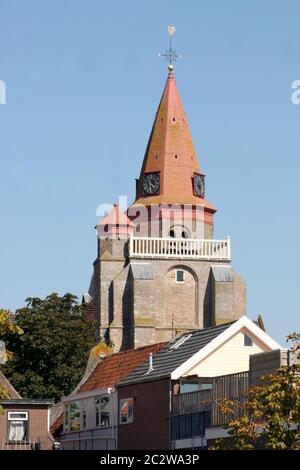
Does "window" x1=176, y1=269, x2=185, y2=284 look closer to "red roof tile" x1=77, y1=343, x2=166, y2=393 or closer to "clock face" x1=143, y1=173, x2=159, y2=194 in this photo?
"clock face" x1=143, y1=173, x2=159, y2=194

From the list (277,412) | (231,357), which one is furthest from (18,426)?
(277,412)

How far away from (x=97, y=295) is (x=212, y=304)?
28.9 feet

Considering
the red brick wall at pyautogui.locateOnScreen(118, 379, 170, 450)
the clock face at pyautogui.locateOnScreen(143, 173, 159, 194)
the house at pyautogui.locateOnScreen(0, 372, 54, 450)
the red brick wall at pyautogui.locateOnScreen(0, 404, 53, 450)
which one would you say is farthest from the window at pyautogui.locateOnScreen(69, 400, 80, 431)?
the clock face at pyautogui.locateOnScreen(143, 173, 159, 194)

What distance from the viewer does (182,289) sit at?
372 ft

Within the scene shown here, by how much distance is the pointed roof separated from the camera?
123 m

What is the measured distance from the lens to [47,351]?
3398 inches

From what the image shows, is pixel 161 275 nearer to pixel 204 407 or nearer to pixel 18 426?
pixel 18 426

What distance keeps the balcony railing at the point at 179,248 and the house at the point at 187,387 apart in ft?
197

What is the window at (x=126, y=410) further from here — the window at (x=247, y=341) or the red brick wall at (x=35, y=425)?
the red brick wall at (x=35, y=425)

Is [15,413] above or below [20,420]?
above

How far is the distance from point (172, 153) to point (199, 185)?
344 cm
